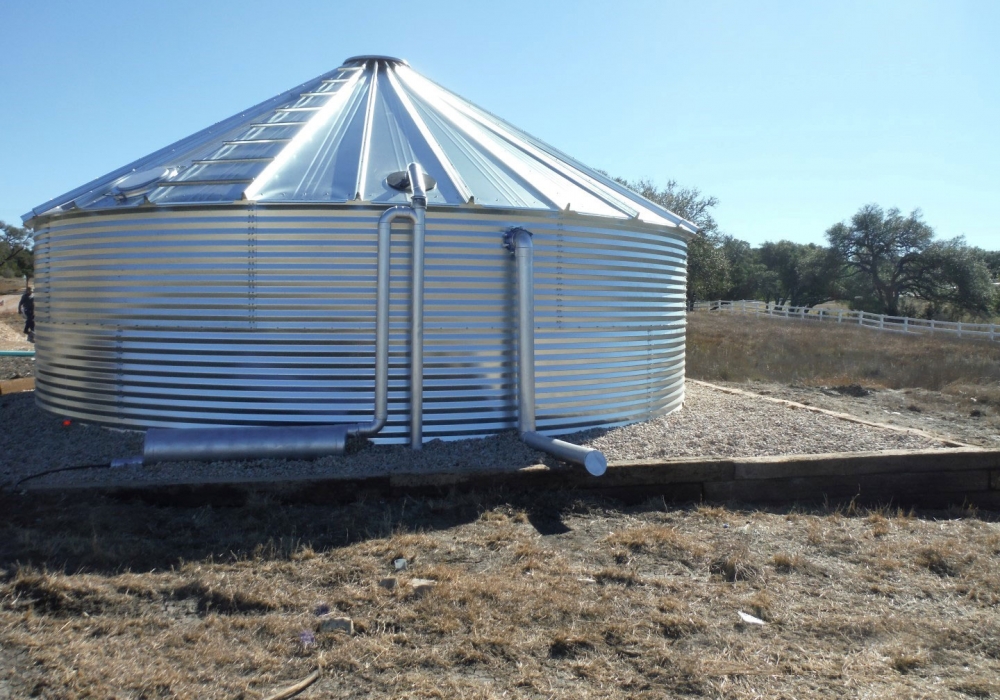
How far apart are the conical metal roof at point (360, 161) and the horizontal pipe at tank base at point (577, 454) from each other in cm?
263

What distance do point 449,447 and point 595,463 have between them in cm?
184

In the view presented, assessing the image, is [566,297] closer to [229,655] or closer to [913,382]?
[229,655]

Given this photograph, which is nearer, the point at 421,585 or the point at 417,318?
the point at 421,585

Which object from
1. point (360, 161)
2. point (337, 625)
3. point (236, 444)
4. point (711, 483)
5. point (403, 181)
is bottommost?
point (337, 625)

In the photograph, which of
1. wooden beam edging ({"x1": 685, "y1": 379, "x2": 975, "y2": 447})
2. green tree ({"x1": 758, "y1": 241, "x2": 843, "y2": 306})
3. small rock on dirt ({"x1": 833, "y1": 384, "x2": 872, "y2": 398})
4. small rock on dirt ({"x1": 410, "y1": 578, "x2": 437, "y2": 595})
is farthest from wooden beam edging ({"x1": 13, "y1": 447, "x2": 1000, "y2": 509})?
green tree ({"x1": 758, "y1": 241, "x2": 843, "y2": 306})

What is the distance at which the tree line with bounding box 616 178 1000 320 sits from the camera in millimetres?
41469

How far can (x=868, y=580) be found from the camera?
5.77 m

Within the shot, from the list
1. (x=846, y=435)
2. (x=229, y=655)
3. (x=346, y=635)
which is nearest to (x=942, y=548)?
(x=846, y=435)

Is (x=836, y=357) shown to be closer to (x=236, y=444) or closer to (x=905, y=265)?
(x=236, y=444)

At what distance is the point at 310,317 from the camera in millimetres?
8570

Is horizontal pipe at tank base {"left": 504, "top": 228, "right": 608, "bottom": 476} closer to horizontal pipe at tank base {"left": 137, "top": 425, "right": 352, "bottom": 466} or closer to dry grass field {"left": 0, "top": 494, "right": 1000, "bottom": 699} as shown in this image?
dry grass field {"left": 0, "top": 494, "right": 1000, "bottom": 699}

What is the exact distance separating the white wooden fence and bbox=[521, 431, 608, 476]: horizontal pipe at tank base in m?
26.5

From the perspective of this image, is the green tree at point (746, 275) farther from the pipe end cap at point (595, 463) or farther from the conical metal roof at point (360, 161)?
the pipe end cap at point (595, 463)

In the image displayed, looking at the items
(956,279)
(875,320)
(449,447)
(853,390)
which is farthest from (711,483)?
(956,279)
